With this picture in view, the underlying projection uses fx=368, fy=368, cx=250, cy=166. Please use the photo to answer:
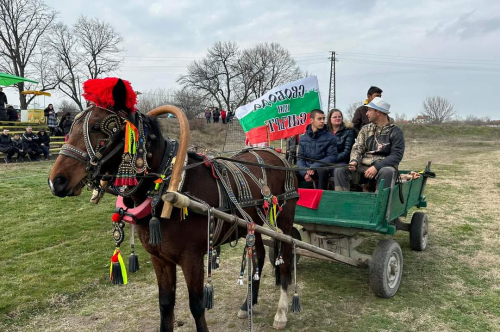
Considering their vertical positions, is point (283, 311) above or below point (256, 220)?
below

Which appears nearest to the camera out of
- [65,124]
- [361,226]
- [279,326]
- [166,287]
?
[166,287]

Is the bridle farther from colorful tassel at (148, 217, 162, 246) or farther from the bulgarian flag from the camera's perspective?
the bulgarian flag

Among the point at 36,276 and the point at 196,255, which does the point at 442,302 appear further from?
the point at 36,276

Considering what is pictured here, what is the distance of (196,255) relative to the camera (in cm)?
281

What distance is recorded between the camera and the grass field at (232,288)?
12.2ft

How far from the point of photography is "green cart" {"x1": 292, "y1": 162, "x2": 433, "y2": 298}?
13.2 feet

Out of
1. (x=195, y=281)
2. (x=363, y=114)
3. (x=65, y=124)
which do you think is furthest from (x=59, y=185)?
(x=65, y=124)

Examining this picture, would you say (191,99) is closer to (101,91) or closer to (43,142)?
(43,142)

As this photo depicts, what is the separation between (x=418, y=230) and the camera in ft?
18.0

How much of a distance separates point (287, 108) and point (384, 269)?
3726 mm

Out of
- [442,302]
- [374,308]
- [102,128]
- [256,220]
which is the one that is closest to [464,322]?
[442,302]

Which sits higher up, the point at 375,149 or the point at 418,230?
the point at 375,149

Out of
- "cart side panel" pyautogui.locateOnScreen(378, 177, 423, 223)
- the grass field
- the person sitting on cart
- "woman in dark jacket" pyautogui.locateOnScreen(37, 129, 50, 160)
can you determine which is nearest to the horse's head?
the grass field

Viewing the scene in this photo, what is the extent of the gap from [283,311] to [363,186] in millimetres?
2168
